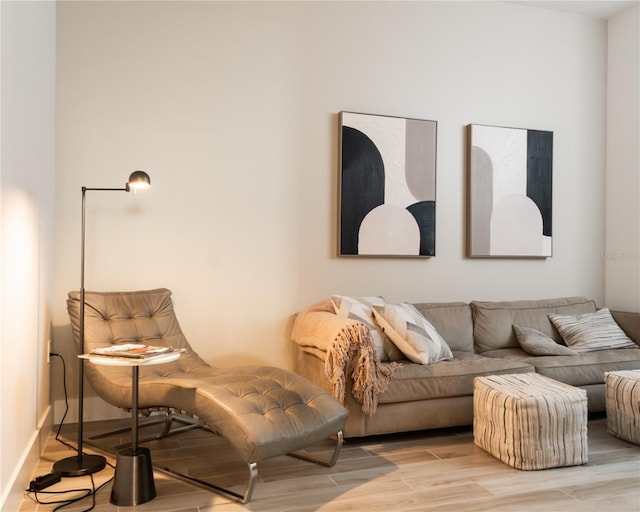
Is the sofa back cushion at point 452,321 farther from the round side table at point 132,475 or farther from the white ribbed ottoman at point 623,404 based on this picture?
the round side table at point 132,475

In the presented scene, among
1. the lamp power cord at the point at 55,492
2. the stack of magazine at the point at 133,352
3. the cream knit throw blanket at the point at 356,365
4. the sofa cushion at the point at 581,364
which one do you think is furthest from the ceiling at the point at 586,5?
the lamp power cord at the point at 55,492

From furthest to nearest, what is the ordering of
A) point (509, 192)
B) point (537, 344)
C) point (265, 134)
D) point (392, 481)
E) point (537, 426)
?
point (509, 192), point (265, 134), point (537, 344), point (537, 426), point (392, 481)

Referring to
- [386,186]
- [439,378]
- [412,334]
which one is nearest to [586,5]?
[386,186]

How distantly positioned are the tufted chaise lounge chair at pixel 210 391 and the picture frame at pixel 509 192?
86.7 inches

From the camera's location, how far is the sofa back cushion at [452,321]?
3949mm

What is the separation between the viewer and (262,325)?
3941 millimetres

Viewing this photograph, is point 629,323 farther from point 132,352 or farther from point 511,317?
point 132,352

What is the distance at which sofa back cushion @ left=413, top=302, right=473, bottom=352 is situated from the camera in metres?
3.95

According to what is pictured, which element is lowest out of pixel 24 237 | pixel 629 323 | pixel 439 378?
pixel 439 378

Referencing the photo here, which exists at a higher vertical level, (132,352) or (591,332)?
(132,352)

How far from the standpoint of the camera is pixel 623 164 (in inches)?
187

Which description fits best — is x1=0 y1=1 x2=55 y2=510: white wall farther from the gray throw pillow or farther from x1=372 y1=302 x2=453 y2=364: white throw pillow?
the gray throw pillow

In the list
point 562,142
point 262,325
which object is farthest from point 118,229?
point 562,142

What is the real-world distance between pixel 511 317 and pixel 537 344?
35 centimetres
